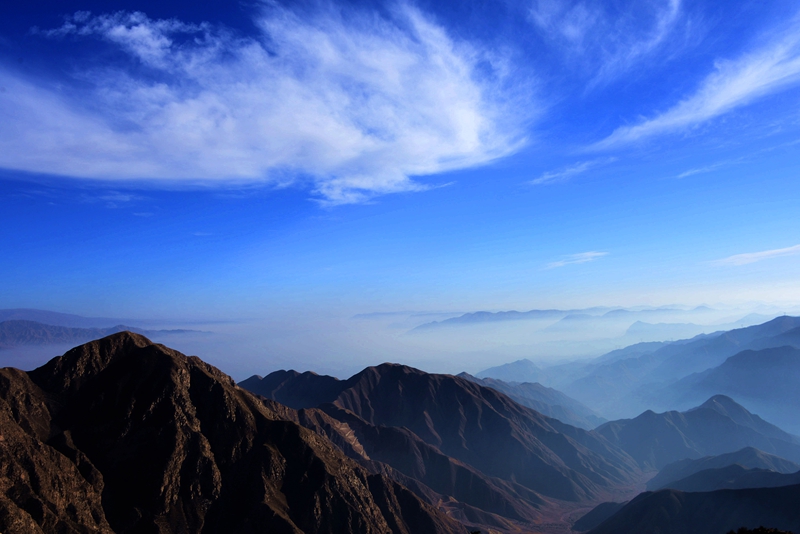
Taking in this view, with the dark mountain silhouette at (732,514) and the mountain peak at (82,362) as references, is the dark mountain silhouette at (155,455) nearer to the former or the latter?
the mountain peak at (82,362)

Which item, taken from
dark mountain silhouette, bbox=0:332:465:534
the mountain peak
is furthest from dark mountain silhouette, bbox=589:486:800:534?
the mountain peak

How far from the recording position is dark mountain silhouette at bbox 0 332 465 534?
348 feet

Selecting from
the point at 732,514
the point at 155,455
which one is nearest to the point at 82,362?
the point at 155,455

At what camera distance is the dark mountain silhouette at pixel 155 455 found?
106 m

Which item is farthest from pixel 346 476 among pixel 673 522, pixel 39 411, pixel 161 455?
pixel 673 522

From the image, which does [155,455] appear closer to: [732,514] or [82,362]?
[82,362]

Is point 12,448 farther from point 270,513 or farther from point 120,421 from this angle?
point 270,513

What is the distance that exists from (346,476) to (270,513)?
34.2 meters

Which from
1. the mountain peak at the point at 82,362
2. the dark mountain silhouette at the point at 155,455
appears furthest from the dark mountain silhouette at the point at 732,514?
the mountain peak at the point at 82,362

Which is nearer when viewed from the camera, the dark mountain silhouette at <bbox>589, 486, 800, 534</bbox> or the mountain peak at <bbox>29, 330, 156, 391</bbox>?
the mountain peak at <bbox>29, 330, 156, 391</bbox>

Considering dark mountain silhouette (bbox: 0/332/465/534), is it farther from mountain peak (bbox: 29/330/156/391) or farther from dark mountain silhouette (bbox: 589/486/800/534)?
dark mountain silhouette (bbox: 589/486/800/534)

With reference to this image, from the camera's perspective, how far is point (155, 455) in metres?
124

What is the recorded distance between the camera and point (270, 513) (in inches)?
5059

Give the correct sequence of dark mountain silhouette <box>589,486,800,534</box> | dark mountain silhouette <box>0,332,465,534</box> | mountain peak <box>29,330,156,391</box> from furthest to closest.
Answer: dark mountain silhouette <box>589,486,800,534</box>, mountain peak <box>29,330,156,391</box>, dark mountain silhouette <box>0,332,465,534</box>
